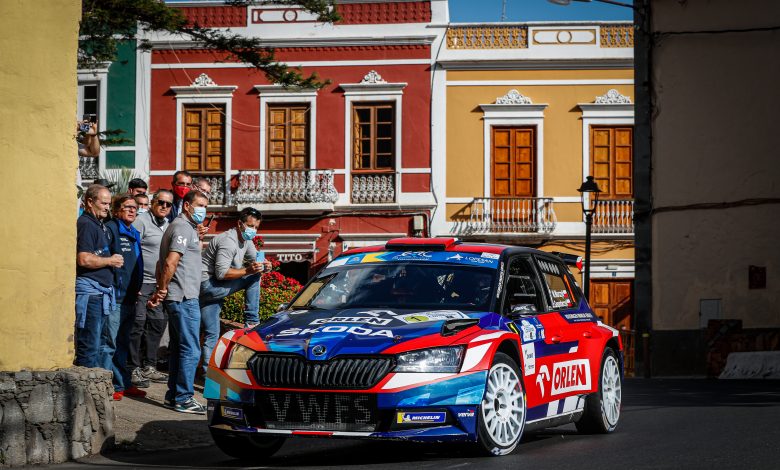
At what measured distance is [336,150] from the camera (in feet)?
113

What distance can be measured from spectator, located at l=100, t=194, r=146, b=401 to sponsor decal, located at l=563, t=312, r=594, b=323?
13.1 feet

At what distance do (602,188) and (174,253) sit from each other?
24054mm

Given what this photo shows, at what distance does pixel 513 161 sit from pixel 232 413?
26.5 meters

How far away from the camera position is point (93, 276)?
35.4ft

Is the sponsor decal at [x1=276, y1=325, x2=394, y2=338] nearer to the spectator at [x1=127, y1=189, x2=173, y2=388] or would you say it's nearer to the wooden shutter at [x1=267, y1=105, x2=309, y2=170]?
the spectator at [x1=127, y1=189, x2=173, y2=388]

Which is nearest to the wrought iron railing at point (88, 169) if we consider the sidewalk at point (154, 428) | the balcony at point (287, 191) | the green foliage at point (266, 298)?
the balcony at point (287, 191)

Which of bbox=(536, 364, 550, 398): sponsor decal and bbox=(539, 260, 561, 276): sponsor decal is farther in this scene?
bbox=(539, 260, 561, 276): sponsor decal

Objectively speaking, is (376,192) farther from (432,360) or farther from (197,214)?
(432,360)

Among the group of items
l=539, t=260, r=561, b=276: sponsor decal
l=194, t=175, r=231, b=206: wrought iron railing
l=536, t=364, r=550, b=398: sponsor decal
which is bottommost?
l=536, t=364, r=550, b=398: sponsor decal

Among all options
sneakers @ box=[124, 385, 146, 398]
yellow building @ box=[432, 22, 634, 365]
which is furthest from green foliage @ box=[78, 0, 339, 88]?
yellow building @ box=[432, 22, 634, 365]

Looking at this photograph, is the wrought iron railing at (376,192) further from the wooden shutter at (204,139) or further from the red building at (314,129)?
the wooden shutter at (204,139)

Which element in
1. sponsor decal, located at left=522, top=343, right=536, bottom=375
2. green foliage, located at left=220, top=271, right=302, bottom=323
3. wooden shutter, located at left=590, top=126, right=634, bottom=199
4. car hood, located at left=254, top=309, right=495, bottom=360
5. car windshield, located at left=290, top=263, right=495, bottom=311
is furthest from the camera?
wooden shutter, located at left=590, top=126, right=634, bottom=199

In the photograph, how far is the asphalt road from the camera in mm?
8695

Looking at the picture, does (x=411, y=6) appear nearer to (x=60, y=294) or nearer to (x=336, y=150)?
(x=336, y=150)
